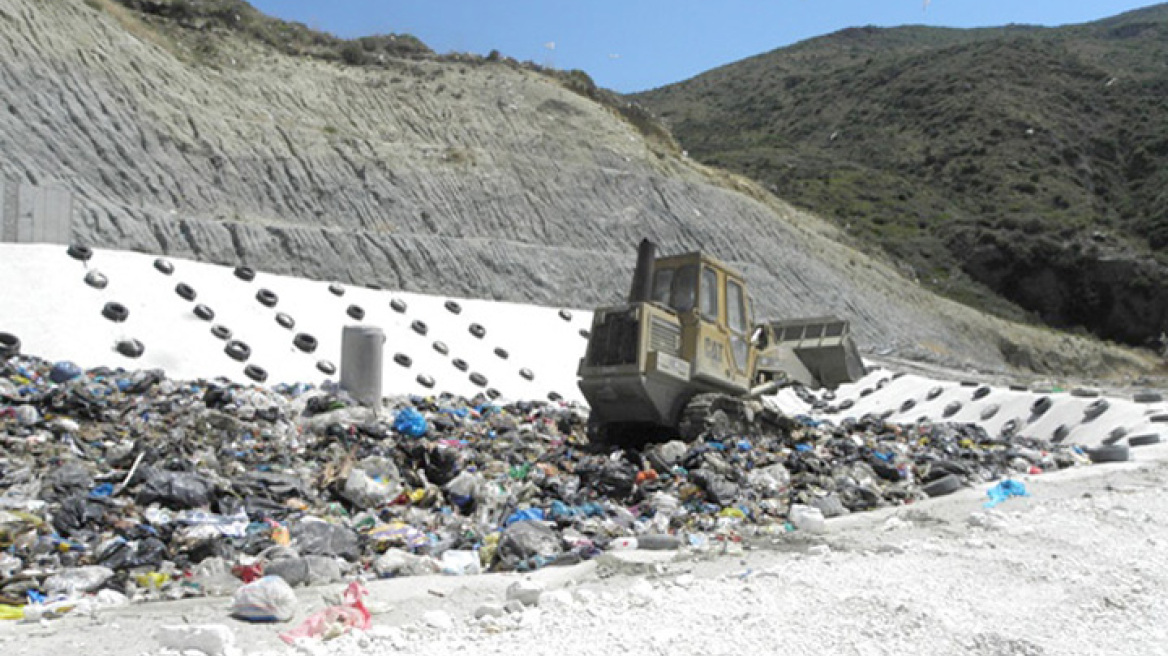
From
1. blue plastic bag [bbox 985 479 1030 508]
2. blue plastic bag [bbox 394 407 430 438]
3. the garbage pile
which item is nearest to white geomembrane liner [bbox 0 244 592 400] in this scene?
the garbage pile

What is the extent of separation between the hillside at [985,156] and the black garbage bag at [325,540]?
35.6m

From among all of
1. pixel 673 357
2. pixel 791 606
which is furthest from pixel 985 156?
pixel 791 606

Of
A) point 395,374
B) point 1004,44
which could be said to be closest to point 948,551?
point 395,374

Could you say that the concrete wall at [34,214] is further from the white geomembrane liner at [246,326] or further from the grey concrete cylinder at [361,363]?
the grey concrete cylinder at [361,363]

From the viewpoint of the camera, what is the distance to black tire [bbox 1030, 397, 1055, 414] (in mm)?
14891

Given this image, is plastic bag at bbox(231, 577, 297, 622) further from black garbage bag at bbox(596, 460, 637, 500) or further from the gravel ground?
black garbage bag at bbox(596, 460, 637, 500)

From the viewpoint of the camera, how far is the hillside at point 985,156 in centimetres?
4659

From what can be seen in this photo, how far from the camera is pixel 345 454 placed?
9.26 m

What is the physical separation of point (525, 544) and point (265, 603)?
2.10 meters

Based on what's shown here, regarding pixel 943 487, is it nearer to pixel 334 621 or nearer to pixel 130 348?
pixel 334 621

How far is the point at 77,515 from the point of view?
251 inches

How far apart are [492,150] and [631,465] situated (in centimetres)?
2065

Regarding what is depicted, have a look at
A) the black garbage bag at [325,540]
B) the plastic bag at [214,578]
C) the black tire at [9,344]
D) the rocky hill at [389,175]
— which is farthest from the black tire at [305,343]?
the plastic bag at [214,578]

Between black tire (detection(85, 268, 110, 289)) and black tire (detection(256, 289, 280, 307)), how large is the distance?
7.48ft
